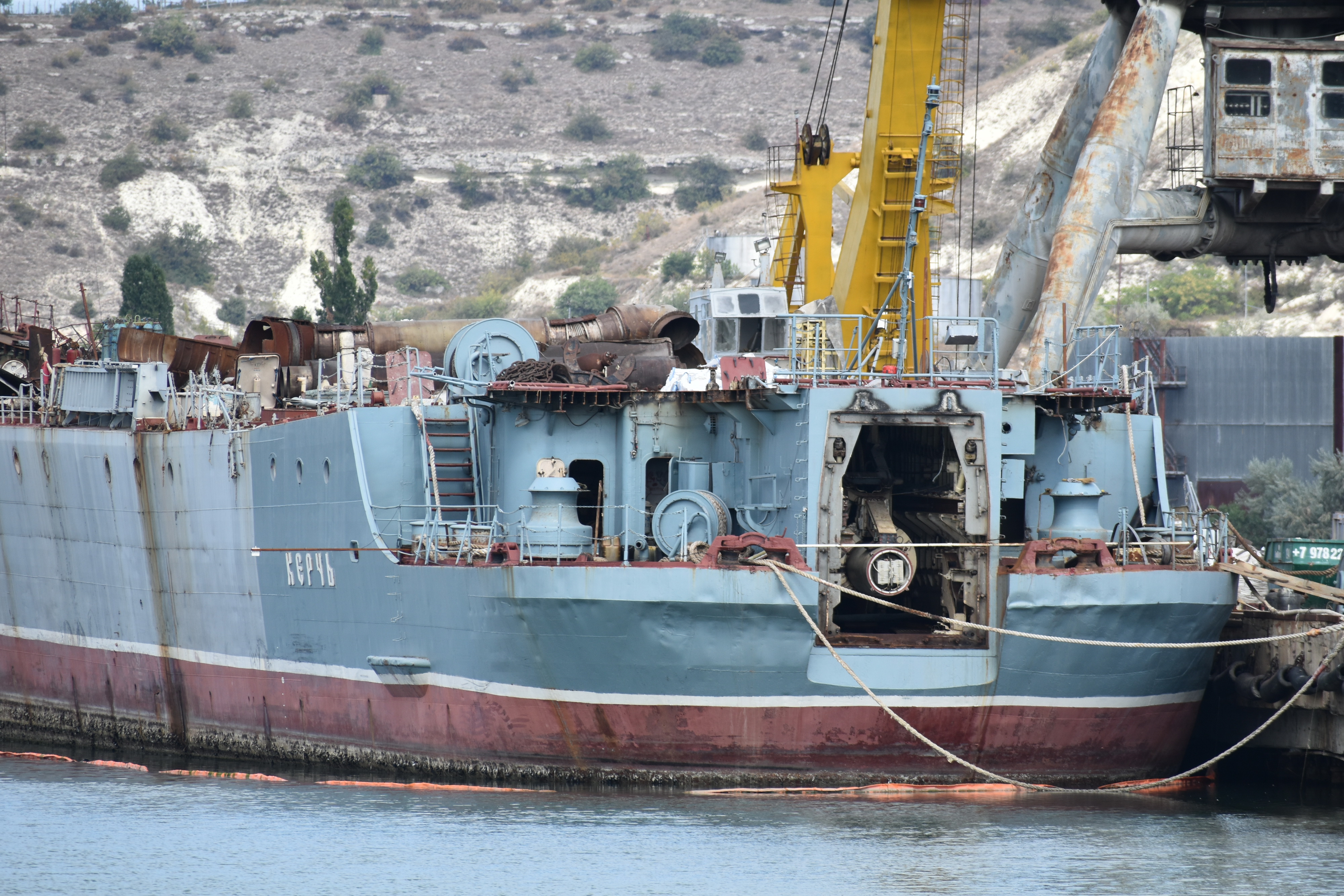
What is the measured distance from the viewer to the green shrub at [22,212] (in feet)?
301

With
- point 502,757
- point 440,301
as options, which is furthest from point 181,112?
point 502,757

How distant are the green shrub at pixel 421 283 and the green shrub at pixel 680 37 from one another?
33.0 meters

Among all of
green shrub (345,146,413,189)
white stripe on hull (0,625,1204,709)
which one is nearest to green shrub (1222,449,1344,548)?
white stripe on hull (0,625,1204,709)

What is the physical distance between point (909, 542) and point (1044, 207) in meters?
12.9

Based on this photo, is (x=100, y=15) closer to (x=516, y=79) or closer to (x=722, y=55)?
(x=516, y=79)

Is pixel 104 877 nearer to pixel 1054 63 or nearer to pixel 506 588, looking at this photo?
pixel 506 588

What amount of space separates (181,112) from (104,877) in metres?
94.3

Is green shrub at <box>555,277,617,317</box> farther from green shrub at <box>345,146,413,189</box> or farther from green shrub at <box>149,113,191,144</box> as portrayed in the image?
green shrub at <box>149,113,191,144</box>

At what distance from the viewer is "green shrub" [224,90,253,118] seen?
10669 centimetres

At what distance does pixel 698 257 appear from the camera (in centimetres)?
8475

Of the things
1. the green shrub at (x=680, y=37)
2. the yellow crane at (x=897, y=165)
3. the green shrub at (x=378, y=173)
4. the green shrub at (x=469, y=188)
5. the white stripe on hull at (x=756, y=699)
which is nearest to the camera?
the white stripe on hull at (x=756, y=699)

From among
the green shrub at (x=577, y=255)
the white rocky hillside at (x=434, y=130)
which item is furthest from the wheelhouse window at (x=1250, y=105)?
the green shrub at (x=577, y=255)

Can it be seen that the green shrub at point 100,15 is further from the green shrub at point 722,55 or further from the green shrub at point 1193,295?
the green shrub at point 1193,295

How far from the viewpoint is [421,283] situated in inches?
3649
